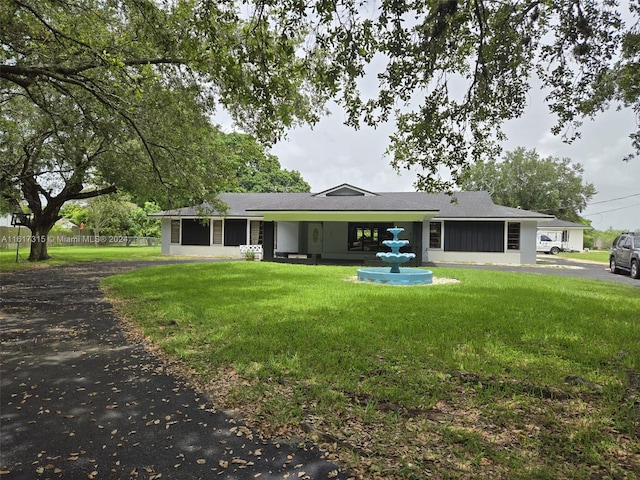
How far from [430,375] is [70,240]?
3878 cm

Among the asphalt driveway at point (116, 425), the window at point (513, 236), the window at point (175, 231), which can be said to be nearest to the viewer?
the asphalt driveway at point (116, 425)

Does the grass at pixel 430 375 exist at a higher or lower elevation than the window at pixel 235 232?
lower

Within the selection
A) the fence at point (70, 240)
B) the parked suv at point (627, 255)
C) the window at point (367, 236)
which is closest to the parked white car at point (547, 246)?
the parked suv at point (627, 255)

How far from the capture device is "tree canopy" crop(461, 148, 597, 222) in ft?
157

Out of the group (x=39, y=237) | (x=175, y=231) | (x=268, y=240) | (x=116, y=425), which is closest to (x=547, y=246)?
(x=268, y=240)

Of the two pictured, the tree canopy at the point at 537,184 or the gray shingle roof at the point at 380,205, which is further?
the tree canopy at the point at 537,184

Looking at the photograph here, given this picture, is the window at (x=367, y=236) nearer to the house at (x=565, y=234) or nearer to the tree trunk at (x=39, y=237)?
the tree trunk at (x=39, y=237)

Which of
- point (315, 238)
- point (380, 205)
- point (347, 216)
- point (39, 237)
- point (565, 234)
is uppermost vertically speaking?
point (380, 205)

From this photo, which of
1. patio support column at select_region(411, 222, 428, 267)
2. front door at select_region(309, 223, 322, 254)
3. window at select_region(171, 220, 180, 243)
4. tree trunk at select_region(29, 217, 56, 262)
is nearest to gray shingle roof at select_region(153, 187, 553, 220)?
window at select_region(171, 220, 180, 243)

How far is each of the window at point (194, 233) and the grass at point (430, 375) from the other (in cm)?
1776

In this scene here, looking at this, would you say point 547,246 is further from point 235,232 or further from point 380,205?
point 235,232

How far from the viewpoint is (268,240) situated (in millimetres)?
20141

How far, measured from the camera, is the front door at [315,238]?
2439 cm

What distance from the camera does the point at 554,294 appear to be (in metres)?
9.59
